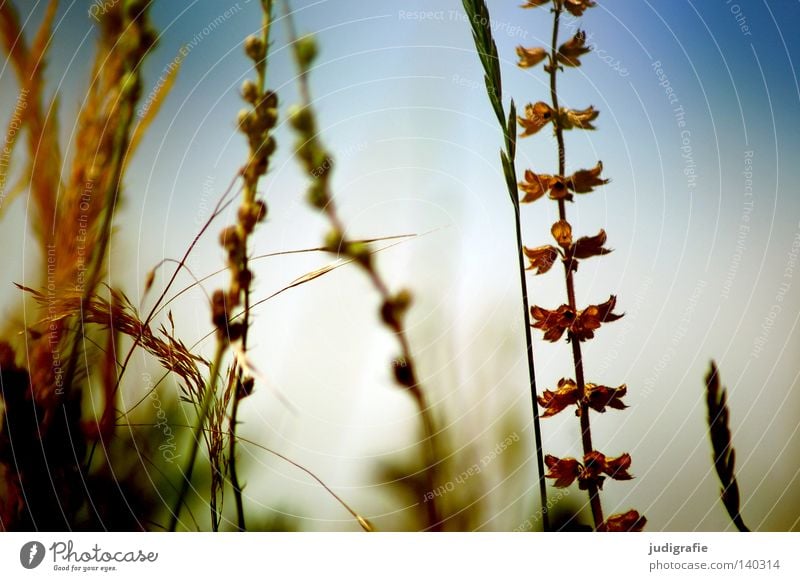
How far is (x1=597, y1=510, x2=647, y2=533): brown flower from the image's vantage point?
57cm

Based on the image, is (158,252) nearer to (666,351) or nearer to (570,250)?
(570,250)

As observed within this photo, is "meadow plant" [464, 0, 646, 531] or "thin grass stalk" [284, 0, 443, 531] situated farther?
"thin grass stalk" [284, 0, 443, 531]

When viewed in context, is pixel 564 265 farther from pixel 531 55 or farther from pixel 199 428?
pixel 199 428

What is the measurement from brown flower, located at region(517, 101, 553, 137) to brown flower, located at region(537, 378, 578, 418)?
0.62 ft

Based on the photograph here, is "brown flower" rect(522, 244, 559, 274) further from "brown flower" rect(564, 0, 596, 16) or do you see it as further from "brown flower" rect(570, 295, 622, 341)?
"brown flower" rect(564, 0, 596, 16)

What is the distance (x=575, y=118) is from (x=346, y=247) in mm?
210

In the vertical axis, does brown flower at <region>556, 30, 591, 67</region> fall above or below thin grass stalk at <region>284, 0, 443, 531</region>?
above

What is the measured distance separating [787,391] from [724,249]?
0.14 meters

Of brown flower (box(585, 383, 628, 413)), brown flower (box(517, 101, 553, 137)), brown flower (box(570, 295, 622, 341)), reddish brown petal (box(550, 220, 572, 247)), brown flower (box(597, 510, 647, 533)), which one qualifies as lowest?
brown flower (box(597, 510, 647, 533))

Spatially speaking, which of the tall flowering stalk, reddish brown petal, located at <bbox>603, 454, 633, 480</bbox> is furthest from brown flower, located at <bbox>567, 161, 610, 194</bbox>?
reddish brown petal, located at <bbox>603, 454, 633, 480</bbox>

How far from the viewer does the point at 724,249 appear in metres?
0.61

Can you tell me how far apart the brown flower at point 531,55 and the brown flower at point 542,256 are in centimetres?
16
